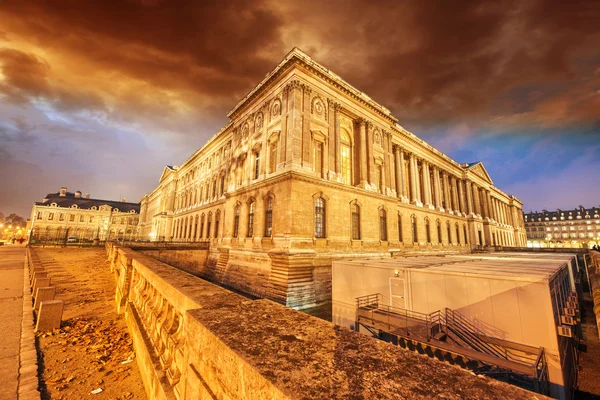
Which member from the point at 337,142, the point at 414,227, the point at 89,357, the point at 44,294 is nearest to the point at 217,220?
the point at 337,142

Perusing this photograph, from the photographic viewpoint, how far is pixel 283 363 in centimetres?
178

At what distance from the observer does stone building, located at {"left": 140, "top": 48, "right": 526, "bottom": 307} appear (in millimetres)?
16469

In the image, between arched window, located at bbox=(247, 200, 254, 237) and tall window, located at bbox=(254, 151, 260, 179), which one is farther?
tall window, located at bbox=(254, 151, 260, 179)

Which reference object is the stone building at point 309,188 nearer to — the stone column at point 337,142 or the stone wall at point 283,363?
the stone column at point 337,142

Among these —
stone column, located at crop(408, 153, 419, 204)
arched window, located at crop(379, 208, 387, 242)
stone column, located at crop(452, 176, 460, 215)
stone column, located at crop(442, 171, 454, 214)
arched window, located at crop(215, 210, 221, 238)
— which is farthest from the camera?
stone column, located at crop(452, 176, 460, 215)

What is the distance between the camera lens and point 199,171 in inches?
1539

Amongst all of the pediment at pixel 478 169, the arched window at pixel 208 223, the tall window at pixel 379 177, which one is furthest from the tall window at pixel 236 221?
the pediment at pixel 478 169

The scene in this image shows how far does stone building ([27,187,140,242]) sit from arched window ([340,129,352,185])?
217 feet

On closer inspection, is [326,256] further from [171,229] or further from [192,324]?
[171,229]

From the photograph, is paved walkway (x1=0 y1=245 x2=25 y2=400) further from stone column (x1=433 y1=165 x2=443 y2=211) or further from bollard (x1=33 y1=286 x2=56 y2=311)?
stone column (x1=433 y1=165 x2=443 y2=211)

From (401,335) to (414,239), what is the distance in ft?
69.4

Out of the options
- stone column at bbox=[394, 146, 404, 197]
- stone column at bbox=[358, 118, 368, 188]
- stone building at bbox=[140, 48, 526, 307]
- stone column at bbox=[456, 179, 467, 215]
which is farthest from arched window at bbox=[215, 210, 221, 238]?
stone column at bbox=[456, 179, 467, 215]

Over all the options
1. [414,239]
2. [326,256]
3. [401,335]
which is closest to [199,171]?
[326,256]

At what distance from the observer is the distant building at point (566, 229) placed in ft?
328
